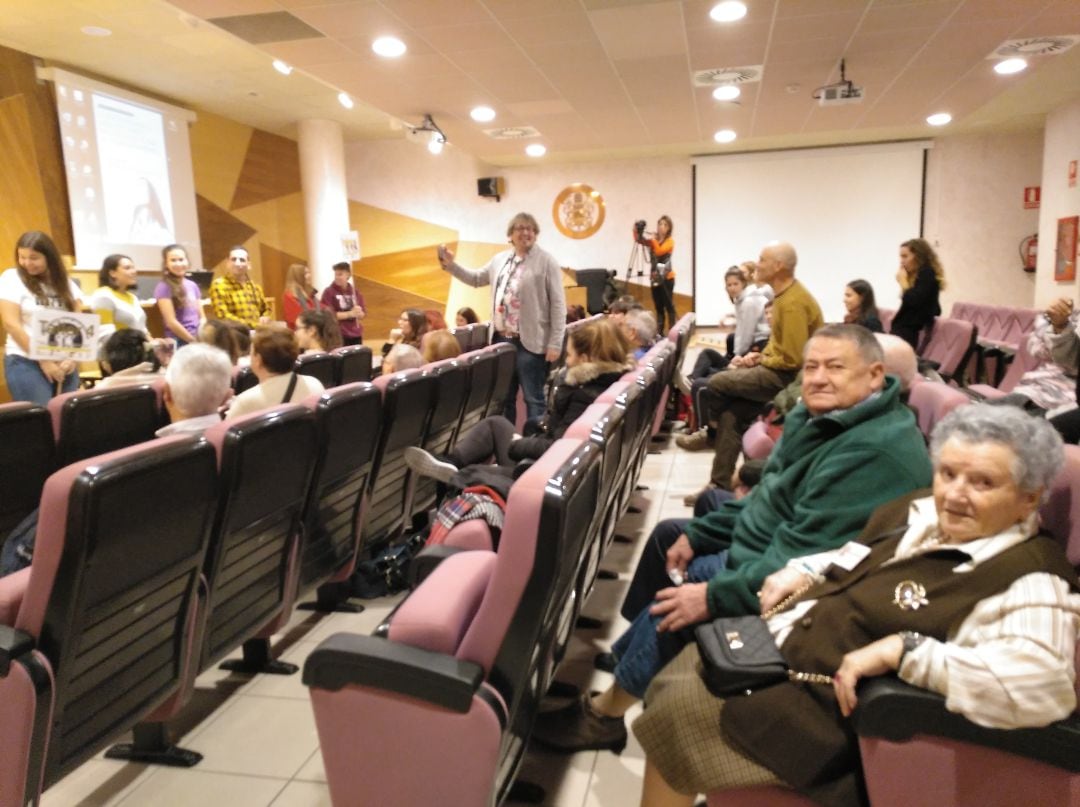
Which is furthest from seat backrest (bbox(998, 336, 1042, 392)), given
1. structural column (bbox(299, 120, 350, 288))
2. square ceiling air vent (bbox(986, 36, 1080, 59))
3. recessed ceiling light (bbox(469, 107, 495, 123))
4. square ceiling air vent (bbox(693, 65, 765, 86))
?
structural column (bbox(299, 120, 350, 288))

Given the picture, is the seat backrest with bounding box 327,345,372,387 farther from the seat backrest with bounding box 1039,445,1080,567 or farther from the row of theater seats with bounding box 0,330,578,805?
the seat backrest with bounding box 1039,445,1080,567

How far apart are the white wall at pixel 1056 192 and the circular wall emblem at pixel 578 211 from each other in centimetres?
603

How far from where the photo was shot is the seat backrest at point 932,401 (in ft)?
6.16

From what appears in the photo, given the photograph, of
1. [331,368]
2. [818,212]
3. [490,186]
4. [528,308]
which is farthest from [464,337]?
[818,212]

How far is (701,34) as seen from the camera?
5.24 metres

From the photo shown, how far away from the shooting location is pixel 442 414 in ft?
10.4

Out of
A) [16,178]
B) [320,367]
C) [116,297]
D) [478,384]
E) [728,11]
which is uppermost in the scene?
[728,11]

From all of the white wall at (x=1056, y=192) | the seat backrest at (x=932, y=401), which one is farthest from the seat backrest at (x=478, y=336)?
the white wall at (x=1056, y=192)

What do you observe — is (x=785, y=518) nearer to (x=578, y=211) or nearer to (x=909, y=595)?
(x=909, y=595)

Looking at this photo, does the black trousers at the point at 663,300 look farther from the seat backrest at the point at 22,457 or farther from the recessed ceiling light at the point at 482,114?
the seat backrest at the point at 22,457

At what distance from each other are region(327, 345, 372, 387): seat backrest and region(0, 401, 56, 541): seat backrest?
1676mm

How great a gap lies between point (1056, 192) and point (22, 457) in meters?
10.8

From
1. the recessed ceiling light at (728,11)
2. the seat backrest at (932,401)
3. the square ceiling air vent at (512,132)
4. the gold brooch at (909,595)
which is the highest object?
the square ceiling air vent at (512,132)

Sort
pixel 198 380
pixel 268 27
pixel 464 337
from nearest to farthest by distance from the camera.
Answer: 1. pixel 198 380
2. pixel 268 27
3. pixel 464 337
